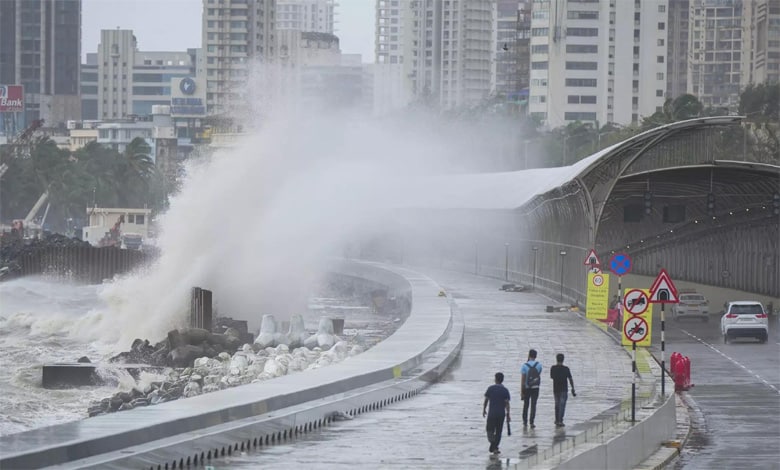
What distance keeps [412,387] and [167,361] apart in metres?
13.0

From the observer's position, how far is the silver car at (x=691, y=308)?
5694 centimetres

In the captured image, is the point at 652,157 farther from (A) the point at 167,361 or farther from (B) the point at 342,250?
(B) the point at 342,250

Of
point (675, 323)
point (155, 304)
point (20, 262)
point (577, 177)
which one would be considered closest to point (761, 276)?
point (675, 323)

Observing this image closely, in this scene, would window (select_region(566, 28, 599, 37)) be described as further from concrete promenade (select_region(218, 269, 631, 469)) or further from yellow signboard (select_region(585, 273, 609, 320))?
concrete promenade (select_region(218, 269, 631, 469))

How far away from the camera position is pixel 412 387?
27.4m

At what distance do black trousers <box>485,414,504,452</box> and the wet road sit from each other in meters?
3.30

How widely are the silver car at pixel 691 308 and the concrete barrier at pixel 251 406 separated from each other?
20.1 metres

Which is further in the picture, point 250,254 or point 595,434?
point 250,254

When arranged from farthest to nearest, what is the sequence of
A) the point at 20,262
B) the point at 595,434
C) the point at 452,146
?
the point at 452,146
the point at 20,262
the point at 595,434

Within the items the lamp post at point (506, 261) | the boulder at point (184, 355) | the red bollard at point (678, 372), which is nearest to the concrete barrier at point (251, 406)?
the red bollard at point (678, 372)

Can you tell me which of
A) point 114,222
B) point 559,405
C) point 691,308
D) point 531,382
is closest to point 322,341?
point 691,308

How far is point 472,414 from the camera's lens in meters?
24.5

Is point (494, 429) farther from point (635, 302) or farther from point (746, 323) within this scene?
point (746, 323)

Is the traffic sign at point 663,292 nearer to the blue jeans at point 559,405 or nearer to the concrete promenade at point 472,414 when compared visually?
the concrete promenade at point 472,414
